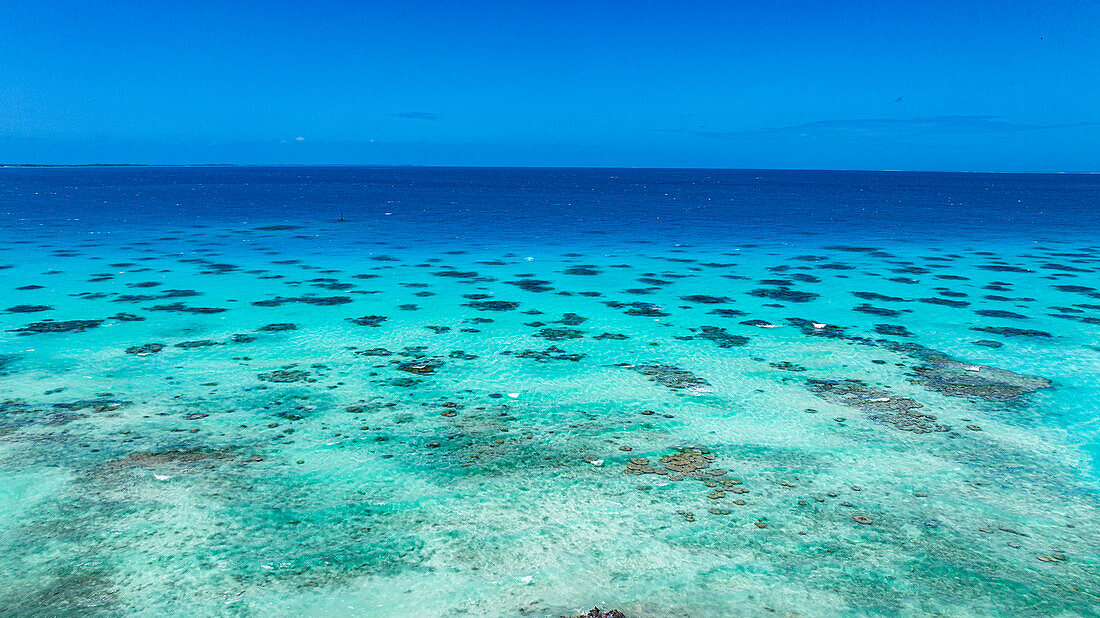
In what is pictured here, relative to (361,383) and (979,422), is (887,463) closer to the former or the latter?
(979,422)

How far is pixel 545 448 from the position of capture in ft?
51.4

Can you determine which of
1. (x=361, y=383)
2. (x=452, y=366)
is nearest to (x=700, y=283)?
(x=452, y=366)

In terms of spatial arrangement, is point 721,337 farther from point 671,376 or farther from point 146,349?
point 146,349

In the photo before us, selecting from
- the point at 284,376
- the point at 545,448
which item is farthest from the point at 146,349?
the point at 545,448

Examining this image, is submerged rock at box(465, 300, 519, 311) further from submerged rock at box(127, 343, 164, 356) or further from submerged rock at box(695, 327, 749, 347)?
submerged rock at box(127, 343, 164, 356)

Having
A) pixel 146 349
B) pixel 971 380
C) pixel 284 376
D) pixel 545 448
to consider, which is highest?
pixel 971 380

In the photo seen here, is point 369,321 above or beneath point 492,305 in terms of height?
beneath

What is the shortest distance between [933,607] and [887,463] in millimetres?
5132

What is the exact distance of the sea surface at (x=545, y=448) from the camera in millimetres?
10578

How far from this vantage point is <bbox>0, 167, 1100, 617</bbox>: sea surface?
34.7ft

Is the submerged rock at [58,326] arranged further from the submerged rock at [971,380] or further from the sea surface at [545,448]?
the submerged rock at [971,380]

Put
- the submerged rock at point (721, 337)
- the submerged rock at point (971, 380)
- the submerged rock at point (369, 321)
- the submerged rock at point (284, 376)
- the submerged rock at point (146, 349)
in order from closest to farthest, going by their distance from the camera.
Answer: the submerged rock at point (971, 380) → the submerged rock at point (284, 376) → the submerged rock at point (146, 349) → the submerged rock at point (721, 337) → the submerged rock at point (369, 321)

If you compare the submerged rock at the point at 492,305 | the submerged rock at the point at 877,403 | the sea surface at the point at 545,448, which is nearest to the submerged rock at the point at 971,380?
the sea surface at the point at 545,448

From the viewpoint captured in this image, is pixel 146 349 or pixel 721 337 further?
pixel 721 337
